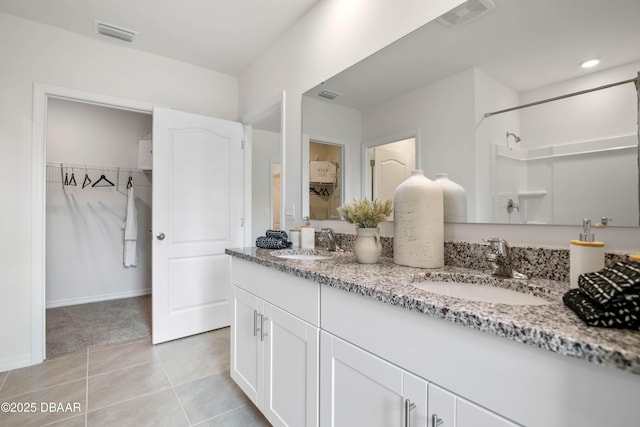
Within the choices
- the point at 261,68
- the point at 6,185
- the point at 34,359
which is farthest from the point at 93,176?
the point at 261,68

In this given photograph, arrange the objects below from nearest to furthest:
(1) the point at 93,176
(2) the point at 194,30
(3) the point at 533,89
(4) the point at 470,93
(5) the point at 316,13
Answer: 1. (3) the point at 533,89
2. (4) the point at 470,93
3. (5) the point at 316,13
4. (2) the point at 194,30
5. (1) the point at 93,176

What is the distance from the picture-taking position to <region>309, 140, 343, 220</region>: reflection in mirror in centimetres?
188

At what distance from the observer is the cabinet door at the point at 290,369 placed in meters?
1.10

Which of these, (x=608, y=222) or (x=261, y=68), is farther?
(x=261, y=68)

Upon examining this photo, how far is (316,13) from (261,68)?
825 millimetres

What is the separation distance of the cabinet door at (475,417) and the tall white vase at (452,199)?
0.76m

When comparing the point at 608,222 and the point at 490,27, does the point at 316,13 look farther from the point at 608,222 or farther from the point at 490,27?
the point at 608,222

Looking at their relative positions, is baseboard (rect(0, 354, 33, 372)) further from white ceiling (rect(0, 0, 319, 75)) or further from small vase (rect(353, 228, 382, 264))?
small vase (rect(353, 228, 382, 264))

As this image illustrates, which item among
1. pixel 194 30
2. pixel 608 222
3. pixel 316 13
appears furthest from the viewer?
pixel 194 30

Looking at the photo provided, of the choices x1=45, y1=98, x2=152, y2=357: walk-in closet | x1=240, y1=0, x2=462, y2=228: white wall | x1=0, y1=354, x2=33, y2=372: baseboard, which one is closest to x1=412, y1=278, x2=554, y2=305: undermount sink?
x1=240, y1=0, x2=462, y2=228: white wall

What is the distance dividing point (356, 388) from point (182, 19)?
2588 mm

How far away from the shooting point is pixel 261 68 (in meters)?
2.68

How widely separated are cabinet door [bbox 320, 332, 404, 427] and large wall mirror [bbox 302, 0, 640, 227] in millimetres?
717

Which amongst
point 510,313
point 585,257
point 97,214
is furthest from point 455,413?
point 97,214
